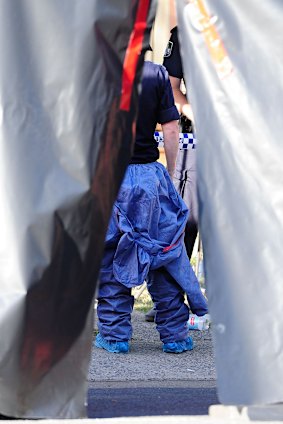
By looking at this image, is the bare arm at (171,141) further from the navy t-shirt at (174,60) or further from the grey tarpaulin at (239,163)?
the grey tarpaulin at (239,163)

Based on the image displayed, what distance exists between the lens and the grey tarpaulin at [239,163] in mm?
4125

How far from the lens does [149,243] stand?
6855 millimetres

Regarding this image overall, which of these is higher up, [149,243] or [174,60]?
[174,60]

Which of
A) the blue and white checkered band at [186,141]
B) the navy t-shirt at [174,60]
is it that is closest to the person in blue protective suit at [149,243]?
the navy t-shirt at [174,60]

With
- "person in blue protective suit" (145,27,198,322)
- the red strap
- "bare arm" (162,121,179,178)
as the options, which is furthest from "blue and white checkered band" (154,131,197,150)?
the red strap

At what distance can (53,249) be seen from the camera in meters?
4.13

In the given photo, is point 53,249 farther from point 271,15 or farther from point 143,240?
point 143,240

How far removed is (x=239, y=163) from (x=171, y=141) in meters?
3.09

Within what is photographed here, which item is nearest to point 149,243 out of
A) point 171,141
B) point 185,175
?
point 171,141

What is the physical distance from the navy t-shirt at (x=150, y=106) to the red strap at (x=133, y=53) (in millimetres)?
2679

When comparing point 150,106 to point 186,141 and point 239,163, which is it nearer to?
point 186,141

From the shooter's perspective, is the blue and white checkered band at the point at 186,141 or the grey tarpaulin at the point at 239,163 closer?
the grey tarpaulin at the point at 239,163

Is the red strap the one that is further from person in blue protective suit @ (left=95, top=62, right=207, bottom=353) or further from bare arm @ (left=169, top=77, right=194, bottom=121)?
bare arm @ (left=169, top=77, right=194, bottom=121)

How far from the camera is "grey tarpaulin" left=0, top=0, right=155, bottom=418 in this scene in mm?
4117
